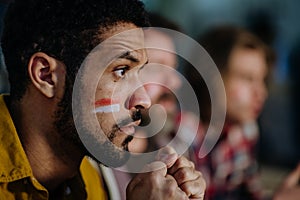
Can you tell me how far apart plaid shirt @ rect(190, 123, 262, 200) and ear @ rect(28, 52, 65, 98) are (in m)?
1.18

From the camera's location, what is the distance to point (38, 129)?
4.33ft

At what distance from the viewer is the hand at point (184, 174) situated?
1345 mm

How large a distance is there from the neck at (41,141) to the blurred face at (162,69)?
1.86 ft

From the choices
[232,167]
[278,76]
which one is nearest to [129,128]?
[232,167]

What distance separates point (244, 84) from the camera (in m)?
2.61

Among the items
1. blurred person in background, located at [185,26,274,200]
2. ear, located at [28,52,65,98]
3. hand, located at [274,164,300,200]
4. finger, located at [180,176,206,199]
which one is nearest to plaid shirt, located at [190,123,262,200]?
blurred person in background, located at [185,26,274,200]

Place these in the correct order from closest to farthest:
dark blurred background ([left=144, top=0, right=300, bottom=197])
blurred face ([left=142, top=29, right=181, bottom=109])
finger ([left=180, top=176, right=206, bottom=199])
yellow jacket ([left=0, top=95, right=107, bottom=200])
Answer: yellow jacket ([left=0, top=95, right=107, bottom=200]), finger ([left=180, top=176, right=206, bottom=199]), blurred face ([left=142, top=29, right=181, bottom=109]), dark blurred background ([left=144, top=0, right=300, bottom=197])

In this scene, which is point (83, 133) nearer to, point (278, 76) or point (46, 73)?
point (46, 73)

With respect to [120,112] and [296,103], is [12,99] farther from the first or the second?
[296,103]

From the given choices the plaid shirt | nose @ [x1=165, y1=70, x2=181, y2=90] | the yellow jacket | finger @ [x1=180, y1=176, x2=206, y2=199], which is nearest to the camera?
the yellow jacket

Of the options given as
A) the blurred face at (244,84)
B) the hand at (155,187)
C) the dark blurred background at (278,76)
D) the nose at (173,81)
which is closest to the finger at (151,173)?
the hand at (155,187)

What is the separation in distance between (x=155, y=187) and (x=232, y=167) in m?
1.37

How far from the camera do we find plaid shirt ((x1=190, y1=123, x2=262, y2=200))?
2.52 metres

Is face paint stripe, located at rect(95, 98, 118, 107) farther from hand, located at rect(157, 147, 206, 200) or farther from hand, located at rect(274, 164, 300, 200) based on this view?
hand, located at rect(274, 164, 300, 200)
